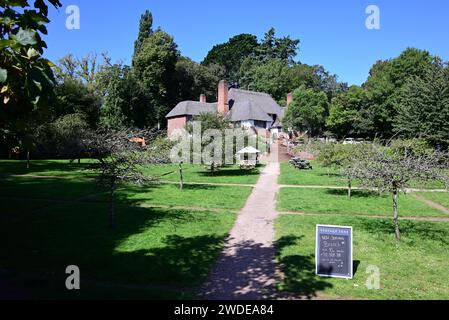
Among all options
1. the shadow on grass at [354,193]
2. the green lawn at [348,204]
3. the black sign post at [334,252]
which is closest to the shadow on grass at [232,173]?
the green lawn at [348,204]

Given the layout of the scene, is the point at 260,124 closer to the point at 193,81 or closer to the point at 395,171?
the point at 193,81

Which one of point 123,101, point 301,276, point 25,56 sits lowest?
point 301,276

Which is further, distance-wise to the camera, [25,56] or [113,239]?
[113,239]

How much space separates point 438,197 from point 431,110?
660 inches

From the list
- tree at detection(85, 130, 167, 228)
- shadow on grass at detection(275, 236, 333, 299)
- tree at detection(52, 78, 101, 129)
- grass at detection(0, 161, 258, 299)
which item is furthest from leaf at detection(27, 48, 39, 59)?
tree at detection(52, 78, 101, 129)

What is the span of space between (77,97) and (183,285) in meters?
41.8

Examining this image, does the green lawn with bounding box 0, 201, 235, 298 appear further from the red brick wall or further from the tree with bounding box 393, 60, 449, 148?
the red brick wall

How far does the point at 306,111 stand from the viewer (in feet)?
171

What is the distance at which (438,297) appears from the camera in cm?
797

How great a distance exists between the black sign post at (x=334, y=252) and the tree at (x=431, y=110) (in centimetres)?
2671

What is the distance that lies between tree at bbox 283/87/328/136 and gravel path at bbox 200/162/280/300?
1489 inches

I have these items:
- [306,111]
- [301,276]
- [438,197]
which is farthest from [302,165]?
[301,276]
